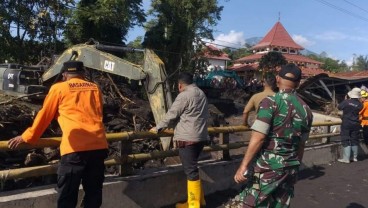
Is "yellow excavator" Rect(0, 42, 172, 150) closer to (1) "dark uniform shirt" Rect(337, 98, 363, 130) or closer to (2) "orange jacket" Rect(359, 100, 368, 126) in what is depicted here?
(1) "dark uniform shirt" Rect(337, 98, 363, 130)

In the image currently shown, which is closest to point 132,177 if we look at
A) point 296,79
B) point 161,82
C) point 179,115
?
point 179,115

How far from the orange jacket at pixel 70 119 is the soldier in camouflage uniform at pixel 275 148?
4.86 ft

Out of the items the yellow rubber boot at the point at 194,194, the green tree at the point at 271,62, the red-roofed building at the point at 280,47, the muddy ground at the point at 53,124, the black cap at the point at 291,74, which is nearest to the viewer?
the black cap at the point at 291,74

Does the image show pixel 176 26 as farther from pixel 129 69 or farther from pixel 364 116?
pixel 129 69

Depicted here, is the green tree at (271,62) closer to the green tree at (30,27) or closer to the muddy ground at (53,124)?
the green tree at (30,27)

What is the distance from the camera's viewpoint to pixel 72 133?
4039 mm

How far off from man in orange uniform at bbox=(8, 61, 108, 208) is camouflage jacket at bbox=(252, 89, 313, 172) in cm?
157

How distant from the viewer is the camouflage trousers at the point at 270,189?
3.69m

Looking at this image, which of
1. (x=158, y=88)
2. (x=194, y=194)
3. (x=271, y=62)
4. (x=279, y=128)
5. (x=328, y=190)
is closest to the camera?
(x=279, y=128)

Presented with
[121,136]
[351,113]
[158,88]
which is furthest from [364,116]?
[121,136]

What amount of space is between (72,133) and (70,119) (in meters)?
0.13

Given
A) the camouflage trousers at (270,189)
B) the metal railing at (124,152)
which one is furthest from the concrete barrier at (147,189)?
the camouflage trousers at (270,189)

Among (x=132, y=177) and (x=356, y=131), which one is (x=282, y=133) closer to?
(x=132, y=177)

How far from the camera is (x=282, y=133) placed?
368 centimetres
